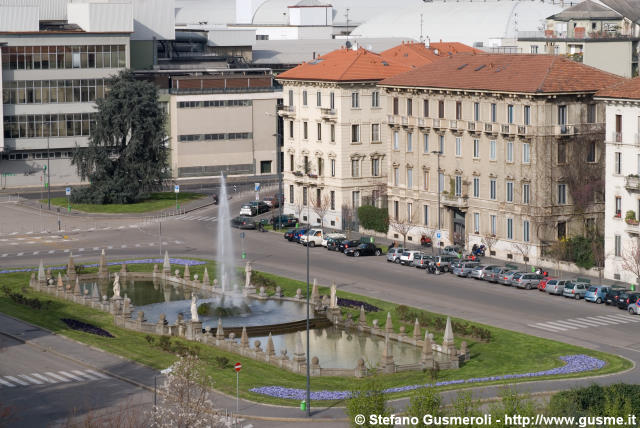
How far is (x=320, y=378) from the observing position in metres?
76.8

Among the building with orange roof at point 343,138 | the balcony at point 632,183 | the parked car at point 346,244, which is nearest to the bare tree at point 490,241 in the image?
the parked car at point 346,244

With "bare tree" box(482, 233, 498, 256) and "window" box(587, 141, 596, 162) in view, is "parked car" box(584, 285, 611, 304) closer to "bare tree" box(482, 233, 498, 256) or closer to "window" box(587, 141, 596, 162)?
"bare tree" box(482, 233, 498, 256)

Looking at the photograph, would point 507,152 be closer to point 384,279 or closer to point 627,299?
point 384,279

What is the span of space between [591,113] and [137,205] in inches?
2270

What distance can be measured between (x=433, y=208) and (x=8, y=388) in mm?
62092

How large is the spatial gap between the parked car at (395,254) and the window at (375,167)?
22.1 meters

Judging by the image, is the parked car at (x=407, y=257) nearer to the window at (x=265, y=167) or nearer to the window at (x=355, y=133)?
the window at (x=355, y=133)

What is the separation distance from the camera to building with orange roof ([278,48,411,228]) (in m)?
137

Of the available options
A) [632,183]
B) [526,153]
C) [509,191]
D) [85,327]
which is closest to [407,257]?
[509,191]

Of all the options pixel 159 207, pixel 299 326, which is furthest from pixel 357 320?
pixel 159 207

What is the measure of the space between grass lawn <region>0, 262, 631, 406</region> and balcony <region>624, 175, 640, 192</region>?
72.8ft

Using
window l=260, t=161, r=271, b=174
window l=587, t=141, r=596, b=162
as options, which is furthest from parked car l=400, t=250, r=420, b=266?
window l=260, t=161, r=271, b=174

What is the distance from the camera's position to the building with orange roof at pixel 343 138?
136625 millimetres

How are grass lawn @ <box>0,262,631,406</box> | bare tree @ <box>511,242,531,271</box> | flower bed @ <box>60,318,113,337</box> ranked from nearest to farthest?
grass lawn @ <box>0,262,631,406</box> → flower bed @ <box>60,318,113,337</box> → bare tree @ <box>511,242,531,271</box>
